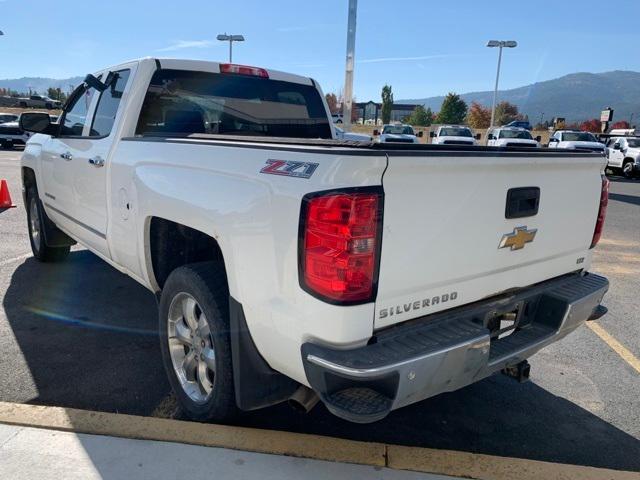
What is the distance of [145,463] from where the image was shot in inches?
97.4

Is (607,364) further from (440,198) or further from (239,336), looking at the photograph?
(239,336)

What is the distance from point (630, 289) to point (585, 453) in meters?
3.49

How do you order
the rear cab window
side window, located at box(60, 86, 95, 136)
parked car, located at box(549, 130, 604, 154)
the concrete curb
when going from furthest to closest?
parked car, located at box(549, 130, 604, 154) → side window, located at box(60, 86, 95, 136) → the rear cab window → the concrete curb

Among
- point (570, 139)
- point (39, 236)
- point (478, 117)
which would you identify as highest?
point (478, 117)

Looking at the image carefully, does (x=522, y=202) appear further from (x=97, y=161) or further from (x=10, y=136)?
(x=10, y=136)

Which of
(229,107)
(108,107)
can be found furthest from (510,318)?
(108,107)

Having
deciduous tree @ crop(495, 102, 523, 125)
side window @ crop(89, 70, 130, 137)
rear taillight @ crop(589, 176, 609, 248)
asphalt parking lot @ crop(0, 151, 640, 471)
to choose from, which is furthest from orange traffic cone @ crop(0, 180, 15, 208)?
deciduous tree @ crop(495, 102, 523, 125)

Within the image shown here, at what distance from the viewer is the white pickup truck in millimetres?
1991

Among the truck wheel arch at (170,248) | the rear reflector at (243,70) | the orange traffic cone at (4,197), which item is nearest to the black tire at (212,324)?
the truck wheel arch at (170,248)

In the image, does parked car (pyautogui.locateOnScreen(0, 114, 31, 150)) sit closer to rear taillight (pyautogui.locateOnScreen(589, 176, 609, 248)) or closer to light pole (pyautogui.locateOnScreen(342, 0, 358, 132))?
light pole (pyautogui.locateOnScreen(342, 0, 358, 132))

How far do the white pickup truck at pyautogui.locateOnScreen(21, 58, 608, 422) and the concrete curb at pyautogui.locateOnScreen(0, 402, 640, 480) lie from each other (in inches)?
6.3

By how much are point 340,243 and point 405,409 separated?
1.62 metres

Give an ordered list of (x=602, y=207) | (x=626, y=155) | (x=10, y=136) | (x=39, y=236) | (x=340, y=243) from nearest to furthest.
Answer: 1. (x=340, y=243)
2. (x=602, y=207)
3. (x=39, y=236)
4. (x=626, y=155)
5. (x=10, y=136)

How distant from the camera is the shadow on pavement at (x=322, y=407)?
281cm
